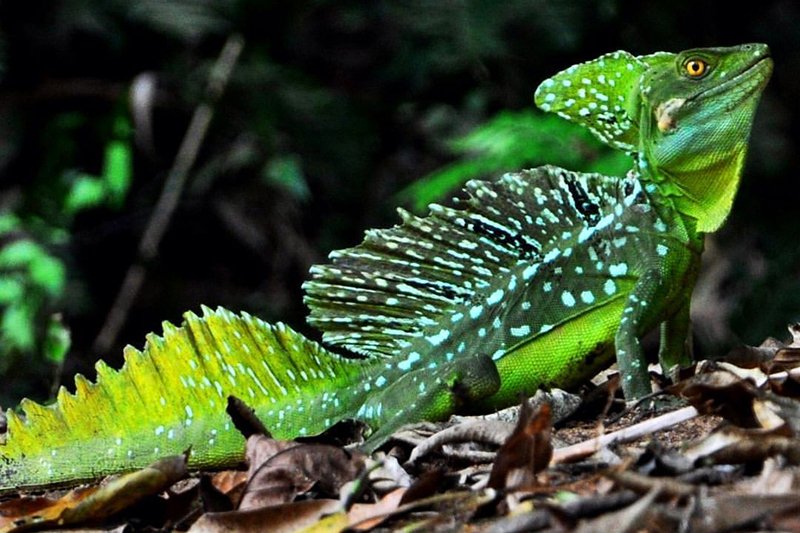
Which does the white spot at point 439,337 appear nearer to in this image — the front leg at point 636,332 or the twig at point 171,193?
the front leg at point 636,332

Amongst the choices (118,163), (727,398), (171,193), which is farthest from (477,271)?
(171,193)

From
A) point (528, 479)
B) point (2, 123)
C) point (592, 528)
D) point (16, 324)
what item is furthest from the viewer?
point (2, 123)

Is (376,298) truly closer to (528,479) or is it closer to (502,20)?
(528,479)

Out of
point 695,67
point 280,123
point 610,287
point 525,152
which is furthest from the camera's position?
point 280,123

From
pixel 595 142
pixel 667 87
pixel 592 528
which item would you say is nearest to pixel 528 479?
pixel 592 528

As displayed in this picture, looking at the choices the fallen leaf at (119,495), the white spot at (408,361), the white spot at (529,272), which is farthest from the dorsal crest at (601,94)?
the fallen leaf at (119,495)

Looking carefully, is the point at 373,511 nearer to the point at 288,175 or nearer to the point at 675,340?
the point at 675,340
